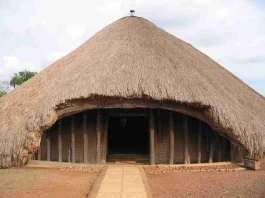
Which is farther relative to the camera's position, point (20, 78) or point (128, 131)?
point (20, 78)

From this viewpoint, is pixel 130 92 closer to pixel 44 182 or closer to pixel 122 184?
pixel 122 184

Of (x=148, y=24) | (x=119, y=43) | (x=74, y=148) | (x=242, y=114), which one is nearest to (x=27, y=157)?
(x=74, y=148)

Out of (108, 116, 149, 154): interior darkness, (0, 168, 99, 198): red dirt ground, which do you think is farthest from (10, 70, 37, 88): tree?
(0, 168, 99, 198): red dirt ground

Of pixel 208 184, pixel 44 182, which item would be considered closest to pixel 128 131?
pixel 44 182

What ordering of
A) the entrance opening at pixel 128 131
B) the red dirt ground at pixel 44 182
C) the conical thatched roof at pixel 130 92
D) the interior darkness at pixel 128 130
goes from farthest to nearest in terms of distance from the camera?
the interior darkness at pixel 128 130 < the entrance opening at pixel 128 131 < the conical thatched roof at pixel 130 92 < the red dirt ground at pixel 44 182

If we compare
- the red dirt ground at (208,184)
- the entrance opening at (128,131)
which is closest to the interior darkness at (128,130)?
the entrance opening at (128,131)

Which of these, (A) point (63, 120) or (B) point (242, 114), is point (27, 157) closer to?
(A) point (63, 120)

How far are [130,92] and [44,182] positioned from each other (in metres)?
3.71

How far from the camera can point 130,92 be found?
32.0 ft

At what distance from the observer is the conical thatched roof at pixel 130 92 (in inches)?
384

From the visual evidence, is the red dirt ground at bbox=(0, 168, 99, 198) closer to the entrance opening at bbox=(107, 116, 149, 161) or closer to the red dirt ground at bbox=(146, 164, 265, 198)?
the red dirt ground at bbox=(146, 164, 265, 198)

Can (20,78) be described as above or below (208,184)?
above

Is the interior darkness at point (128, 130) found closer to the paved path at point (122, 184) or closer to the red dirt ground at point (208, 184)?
the paved path at point (122, 184)

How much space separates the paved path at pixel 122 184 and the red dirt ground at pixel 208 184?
1.11ft
